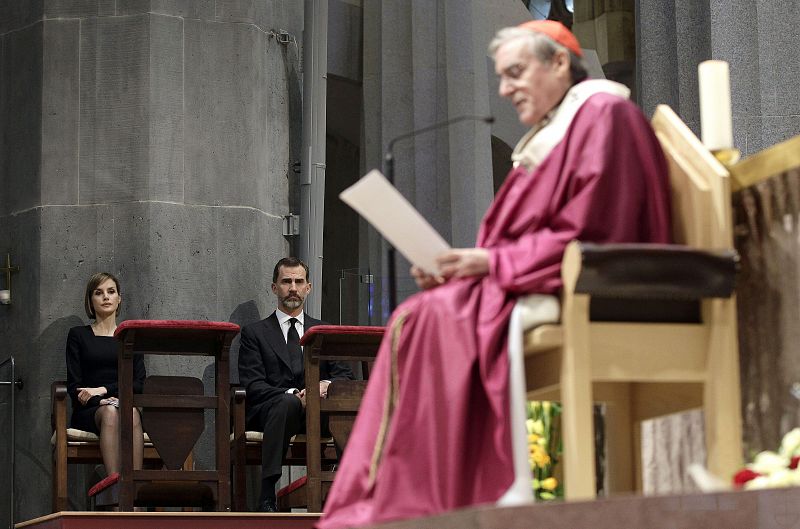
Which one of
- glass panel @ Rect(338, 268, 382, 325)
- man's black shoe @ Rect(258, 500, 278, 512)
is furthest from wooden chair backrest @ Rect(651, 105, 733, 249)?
glass panel @ Rect(338, 268, 382, 325)

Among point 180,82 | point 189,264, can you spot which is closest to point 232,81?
point 180,82

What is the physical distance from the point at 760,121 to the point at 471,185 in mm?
2607

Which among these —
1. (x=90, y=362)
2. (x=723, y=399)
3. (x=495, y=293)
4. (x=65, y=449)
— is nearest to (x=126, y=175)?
(x=90, y=362)

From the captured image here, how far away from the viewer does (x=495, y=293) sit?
13.9ft

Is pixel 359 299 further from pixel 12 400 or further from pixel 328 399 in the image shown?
pixel 328 399

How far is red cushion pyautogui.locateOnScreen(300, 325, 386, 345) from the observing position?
7.31 metres

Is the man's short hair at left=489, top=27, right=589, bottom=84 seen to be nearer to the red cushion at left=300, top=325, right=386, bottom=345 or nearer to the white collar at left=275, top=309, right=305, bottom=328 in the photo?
the red cushion at left=300, top=325, right=386, bottom=345

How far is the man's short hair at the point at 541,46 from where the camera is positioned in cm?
448

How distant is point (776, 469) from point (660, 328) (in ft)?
1.63

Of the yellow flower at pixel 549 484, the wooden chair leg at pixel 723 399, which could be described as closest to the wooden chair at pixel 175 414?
the yellow flower at pixel 549 484

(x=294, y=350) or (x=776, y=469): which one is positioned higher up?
(x=294, y=350)

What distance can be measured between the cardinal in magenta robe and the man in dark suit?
338cm

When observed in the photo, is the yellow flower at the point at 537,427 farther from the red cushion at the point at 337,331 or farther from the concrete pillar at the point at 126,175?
the concrete pillar at the point at 126,175

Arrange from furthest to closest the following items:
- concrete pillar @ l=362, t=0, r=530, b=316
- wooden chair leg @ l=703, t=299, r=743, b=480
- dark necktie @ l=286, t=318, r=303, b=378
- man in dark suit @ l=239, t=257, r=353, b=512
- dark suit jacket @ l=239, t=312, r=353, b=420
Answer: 1. concrete pillar @ l=362, t=0, r=530, b=316
2. dark necktie @ l=286, t=318, r=303, b=378
3. dark suit jacket @ l=239, t=312, r=353, b=420
4. man in dark suit @ l=239, t=257, r=353, b=512
5. wooden chair leg @ l=703, t=299, r=743, b=480
